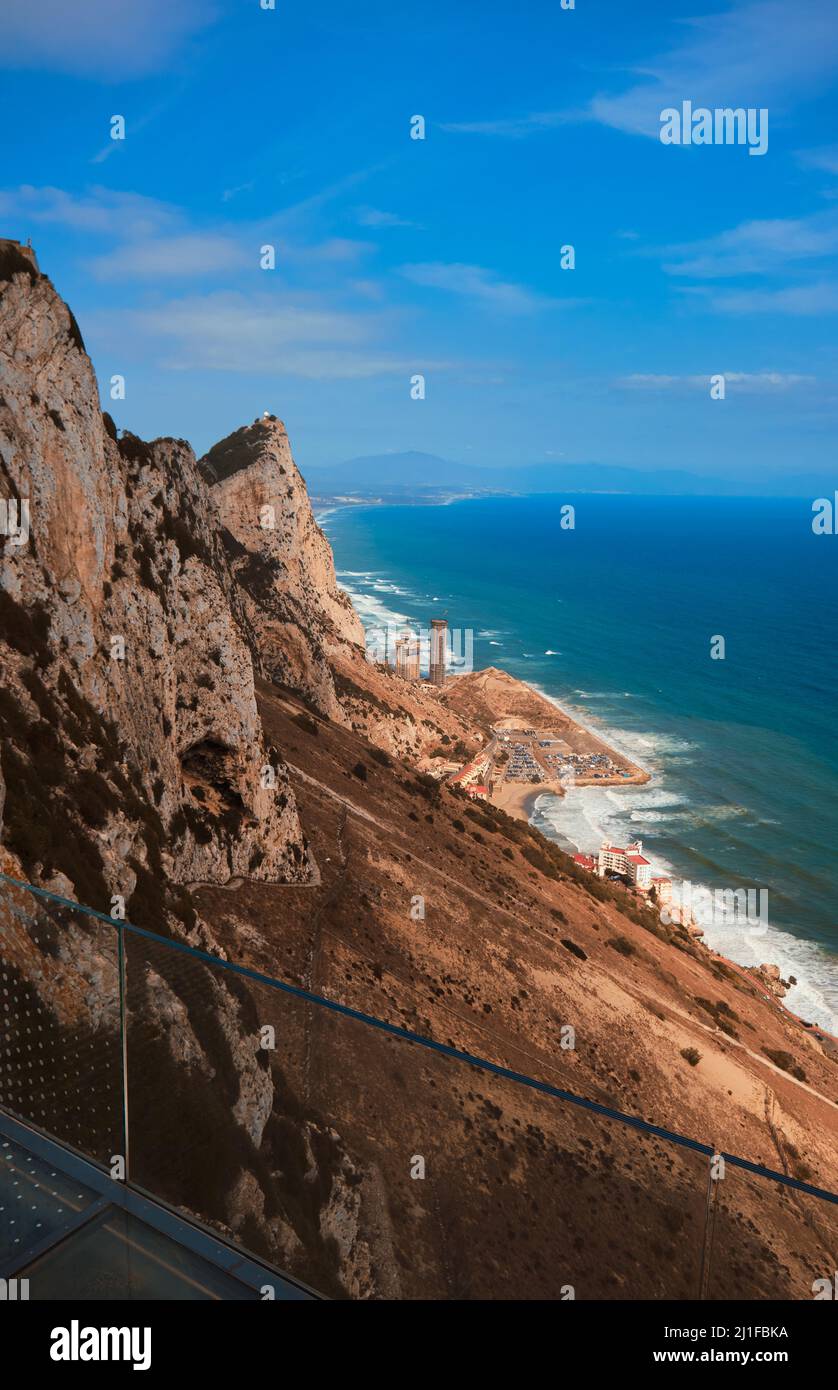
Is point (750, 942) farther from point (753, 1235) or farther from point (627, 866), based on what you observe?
point (753, 1235)

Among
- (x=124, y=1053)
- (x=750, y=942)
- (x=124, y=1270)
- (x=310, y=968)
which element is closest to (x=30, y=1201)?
(x=124, y=1270)

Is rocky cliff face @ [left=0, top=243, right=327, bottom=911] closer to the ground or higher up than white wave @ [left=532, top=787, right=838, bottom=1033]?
higher up

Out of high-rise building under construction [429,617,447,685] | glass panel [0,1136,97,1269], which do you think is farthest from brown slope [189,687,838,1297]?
high-rise building under construction [429,617,447,685]

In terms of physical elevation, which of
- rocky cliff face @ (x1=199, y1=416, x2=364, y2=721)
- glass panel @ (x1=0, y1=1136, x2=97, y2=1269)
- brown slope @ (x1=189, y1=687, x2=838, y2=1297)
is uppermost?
rocky cliff face @ (x1=199, y1=416, x2=364, y2=721)

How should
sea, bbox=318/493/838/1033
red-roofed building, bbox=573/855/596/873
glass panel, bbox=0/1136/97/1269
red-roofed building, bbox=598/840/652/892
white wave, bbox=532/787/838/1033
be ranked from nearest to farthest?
glass panel, bbox=0/1136/97/1269 < white wave, bbox=532/787/838/1033 < red-roofed building, bbox=598/840/652/892 < sea, bbox=318/493/838/1033 < red-roofed building, bbox=573/855/596/873

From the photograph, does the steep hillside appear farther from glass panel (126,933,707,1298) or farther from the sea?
the sea
